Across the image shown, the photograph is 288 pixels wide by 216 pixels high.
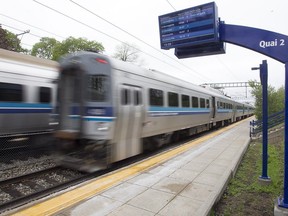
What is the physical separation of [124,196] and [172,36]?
506cm

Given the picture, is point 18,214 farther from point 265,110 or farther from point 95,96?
point 265,110

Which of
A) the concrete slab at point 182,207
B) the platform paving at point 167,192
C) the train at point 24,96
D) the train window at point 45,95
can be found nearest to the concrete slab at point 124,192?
the platform paving at point 167,192

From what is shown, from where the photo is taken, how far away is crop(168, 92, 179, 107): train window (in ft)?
35.1

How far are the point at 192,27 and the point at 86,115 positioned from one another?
3.41 meters

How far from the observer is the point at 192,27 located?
639cm

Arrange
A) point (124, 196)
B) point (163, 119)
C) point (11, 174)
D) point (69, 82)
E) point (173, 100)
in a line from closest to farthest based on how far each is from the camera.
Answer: point (124, 196) → point (11, 174) → point (69, 82) → point (163, 119) → point (173, 100)

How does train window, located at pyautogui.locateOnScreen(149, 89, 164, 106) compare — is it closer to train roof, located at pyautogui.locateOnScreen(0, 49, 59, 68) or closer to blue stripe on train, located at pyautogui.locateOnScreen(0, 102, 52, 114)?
train roof, located at pyautogui.locateOnScreen(0, 49, 59, 68)

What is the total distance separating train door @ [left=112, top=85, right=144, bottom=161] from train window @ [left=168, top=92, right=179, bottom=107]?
8.50 ft

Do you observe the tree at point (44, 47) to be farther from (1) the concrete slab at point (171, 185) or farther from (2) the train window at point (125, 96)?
(1) the concrete slab at point (171, 185)

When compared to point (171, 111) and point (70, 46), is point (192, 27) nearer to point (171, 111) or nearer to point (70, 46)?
point (171, 111)

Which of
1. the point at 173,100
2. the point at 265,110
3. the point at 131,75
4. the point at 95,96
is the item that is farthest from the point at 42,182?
the point at 173,100

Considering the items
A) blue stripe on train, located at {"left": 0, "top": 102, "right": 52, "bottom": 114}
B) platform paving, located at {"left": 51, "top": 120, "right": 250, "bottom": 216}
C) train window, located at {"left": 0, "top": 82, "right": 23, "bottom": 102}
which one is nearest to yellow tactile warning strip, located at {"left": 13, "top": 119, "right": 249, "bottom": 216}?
platform paving, located at {"left": 51, "top": 120, "right": 250, "bottom": 216}

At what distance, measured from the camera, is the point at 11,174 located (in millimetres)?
7047

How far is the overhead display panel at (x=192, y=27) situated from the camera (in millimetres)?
5617
